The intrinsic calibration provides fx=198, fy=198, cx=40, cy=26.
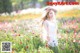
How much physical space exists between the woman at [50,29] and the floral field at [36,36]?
5 centimetres

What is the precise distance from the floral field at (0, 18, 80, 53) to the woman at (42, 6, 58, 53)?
5 cm

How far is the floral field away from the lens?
2.17 meters

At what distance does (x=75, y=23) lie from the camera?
221 cm

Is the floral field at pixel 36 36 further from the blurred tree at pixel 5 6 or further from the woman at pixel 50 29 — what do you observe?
the blurred tree at pixel 5 6

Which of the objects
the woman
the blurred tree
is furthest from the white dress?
the blurred tree

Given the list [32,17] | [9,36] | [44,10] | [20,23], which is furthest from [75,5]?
[9,36]

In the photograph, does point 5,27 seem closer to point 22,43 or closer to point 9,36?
point 9,36

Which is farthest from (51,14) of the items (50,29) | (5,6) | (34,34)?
(5,6)

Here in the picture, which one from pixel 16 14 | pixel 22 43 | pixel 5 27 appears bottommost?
pixel 22 43

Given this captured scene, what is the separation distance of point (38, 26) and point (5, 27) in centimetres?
38

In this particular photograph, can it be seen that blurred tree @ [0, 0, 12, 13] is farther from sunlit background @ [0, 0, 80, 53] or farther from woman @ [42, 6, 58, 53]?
woman @ [42, 6, 58, 53]

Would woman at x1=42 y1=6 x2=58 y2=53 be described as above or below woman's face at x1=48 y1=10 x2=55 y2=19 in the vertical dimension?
below

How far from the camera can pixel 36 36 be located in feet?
7.22

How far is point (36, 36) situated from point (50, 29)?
0.17 metres
